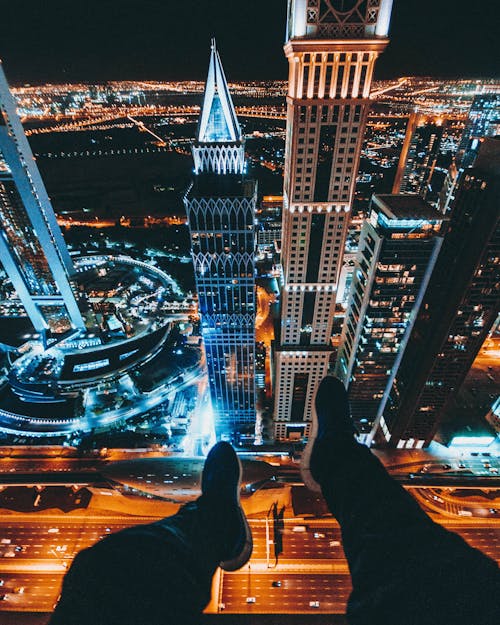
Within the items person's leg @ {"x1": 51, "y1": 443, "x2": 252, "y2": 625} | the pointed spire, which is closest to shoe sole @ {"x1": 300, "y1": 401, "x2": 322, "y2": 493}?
person's leg @ {"x1": 51, "y1": 443, "x2": 252, "y2": 625}

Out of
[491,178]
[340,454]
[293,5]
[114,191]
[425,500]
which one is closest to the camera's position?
[340,454]

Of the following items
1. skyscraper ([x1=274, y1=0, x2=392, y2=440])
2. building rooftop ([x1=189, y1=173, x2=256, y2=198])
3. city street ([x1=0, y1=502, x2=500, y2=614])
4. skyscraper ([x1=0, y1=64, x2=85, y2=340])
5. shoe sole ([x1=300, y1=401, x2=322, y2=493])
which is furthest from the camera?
skyscraper ([x1=0, y1=64, x2=85, y2=340])

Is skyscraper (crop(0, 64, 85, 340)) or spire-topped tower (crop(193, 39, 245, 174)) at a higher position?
spire-topped tower (crop(193, 39, 245, 174))

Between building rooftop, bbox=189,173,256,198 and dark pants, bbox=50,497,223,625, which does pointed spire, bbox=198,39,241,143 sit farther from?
dark pants, bbox=50,497,223,625

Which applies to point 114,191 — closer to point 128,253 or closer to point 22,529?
point 128,253

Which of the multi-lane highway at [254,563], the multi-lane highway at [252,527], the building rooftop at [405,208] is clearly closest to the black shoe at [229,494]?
the multi-lane highway at [252,527]

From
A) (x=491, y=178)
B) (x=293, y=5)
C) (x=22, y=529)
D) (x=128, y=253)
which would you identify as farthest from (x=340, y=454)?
(x=128, y=253)

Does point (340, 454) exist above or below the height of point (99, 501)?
above

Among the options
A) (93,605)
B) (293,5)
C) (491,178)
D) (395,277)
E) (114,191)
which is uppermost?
(293,5)
